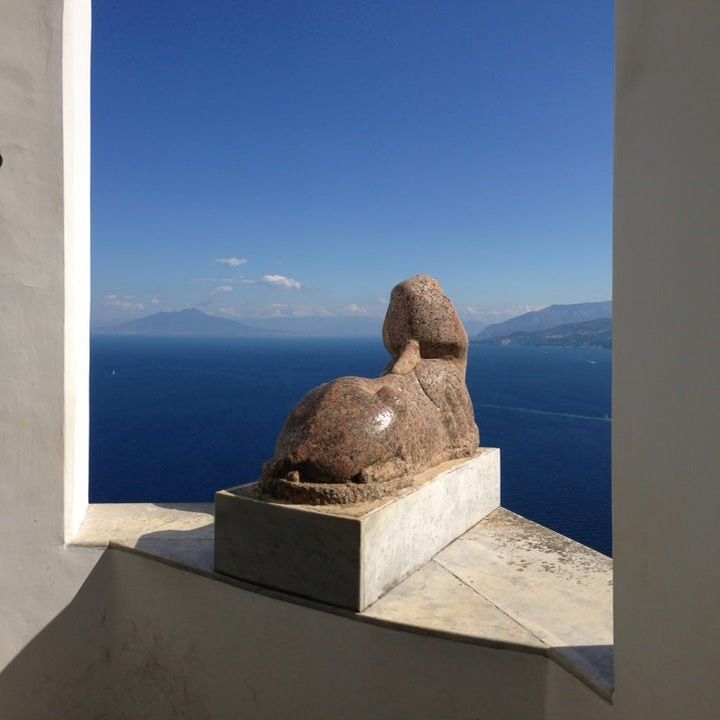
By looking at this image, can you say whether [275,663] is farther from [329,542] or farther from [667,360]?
[667,360]

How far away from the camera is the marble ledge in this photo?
10.2 ft

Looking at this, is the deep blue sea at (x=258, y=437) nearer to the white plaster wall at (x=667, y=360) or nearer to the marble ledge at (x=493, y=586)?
the marble ledge at (x=493, y=586)

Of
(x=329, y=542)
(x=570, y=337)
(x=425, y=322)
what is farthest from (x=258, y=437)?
(x=570, y=337)

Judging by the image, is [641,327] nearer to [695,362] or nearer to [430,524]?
[695,362]

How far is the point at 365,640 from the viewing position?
10.9ft

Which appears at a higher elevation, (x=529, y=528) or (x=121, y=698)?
(x=529, y=528)

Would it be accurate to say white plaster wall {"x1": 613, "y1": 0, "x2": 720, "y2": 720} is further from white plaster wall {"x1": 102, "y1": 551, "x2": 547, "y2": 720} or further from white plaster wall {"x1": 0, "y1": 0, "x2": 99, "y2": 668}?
white plaster wall {"x1": 0, "y1": 0, "x2": 99, "y2": 668}

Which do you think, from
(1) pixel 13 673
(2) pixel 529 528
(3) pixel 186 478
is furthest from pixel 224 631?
(3) pixel 186 478

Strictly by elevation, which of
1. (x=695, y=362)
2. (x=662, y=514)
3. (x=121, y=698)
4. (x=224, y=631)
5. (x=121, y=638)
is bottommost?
(x=121, y=698)

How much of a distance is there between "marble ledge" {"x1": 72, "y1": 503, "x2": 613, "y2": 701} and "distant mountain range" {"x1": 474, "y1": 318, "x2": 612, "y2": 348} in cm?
14327

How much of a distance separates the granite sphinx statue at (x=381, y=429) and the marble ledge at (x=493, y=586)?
67 centimetres

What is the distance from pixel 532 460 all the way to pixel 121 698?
28609 mm

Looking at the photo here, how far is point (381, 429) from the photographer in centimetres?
385

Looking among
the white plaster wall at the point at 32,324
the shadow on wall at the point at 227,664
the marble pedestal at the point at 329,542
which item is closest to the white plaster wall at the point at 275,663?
the shadow on wall at the point at 227,664
